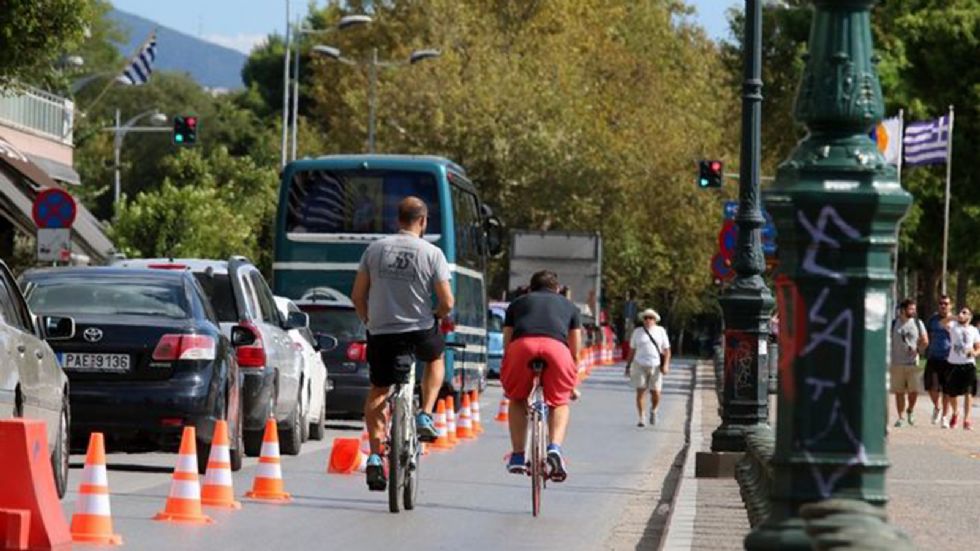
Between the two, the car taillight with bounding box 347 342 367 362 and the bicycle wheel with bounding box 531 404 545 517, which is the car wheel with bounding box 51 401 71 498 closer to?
the bicycle wheel with bounding box 531 404 545 517

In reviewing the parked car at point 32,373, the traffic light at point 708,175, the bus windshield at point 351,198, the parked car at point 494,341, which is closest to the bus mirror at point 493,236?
the bus windshield at point 351,198

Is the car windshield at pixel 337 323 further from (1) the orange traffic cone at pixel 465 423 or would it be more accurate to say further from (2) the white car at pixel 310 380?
(2) the white car at pixel 310 380

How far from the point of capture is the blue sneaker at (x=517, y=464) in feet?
57.3

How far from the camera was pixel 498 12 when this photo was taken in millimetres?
86625

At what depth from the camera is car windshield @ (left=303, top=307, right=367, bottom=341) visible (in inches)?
1220

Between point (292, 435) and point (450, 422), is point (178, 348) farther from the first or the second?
point (450, 422)

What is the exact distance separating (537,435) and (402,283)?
1411 mm

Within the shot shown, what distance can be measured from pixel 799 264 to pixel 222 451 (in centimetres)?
930

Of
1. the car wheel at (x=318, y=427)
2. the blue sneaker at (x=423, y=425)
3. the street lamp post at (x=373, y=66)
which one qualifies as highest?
the street lamp post at (x=373, y=66)

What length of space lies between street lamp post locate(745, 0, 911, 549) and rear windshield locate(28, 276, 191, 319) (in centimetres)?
1303

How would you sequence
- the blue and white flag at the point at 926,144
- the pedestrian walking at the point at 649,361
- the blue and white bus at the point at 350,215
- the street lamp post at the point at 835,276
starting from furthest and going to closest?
1. the blue and white flag at the point at 926,144
2. the blue and white bus at the point at 350,215
3. the pedestrian walking at the point at 649,361
4. the street lamp post at the point at 835,276

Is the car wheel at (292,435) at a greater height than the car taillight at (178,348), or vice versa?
the car taillight at (178,348)

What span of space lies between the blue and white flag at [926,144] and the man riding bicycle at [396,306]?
42.2 m

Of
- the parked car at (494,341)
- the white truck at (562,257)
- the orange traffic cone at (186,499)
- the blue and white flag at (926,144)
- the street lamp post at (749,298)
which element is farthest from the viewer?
the white truck at (562,257)
